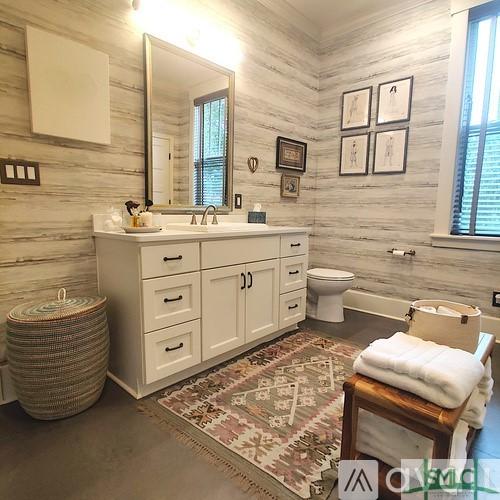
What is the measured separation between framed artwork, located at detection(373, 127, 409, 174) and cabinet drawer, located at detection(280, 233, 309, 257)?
110cm

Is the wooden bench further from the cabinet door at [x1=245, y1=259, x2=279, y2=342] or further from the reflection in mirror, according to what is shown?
the reflection in mirror

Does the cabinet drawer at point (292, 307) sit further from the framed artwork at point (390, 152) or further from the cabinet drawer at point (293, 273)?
the framed artwork at point (390, 152)

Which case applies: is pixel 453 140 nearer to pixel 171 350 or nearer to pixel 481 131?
pixel 481 131

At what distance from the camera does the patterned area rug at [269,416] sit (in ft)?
4.03

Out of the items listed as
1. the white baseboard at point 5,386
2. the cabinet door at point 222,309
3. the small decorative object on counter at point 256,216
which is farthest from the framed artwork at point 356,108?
the white baseboard at point 5,386

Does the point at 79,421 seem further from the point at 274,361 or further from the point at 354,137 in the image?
the point at 354,137

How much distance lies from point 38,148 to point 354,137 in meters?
2.68

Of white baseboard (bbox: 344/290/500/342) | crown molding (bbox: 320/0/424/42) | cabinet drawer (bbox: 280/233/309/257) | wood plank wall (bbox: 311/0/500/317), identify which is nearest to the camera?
cabinet drawer (bbox: 280/233/309/257)

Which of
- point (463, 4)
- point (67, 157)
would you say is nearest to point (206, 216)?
point (67, 157)

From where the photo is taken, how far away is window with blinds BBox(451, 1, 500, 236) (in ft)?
7.99

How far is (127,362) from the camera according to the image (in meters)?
1.75

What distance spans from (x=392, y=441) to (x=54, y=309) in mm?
1533

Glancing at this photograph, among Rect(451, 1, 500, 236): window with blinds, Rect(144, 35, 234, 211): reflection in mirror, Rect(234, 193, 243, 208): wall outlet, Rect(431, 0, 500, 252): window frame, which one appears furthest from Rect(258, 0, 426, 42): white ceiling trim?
Rect(234, 193, 243, 208): wall outlet

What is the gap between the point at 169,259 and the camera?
1.67m
